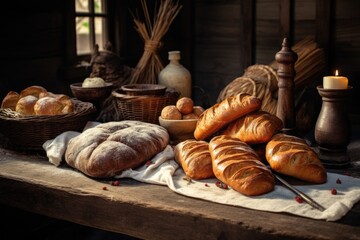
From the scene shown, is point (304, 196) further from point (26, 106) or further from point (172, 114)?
point (26, 106)

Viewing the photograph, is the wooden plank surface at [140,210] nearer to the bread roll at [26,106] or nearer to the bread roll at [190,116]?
the bread roll at [26,106]

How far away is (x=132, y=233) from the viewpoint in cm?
164

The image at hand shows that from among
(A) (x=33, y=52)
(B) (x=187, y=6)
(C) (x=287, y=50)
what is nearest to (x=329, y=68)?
(B) (x=187, y=6)

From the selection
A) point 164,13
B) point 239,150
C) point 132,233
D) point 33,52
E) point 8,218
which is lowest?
point 8,218

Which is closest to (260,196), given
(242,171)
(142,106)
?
(242,171)

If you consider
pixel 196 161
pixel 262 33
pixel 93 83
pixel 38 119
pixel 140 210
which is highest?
pixel 262 33

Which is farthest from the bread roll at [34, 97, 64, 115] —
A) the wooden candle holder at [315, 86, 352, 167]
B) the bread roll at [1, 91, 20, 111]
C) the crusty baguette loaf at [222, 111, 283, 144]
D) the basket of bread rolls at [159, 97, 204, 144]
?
the wooden candle holder at [315, 86, 352, 167]

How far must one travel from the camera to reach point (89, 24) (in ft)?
11.6

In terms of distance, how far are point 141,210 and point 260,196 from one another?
38 cm

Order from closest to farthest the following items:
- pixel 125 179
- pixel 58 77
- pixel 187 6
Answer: pixel 125 179, pixel 58 77, pixel 187 6

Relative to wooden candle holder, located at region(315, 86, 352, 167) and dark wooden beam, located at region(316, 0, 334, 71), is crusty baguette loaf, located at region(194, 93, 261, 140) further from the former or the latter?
dark wooden beam, located at region(316, 0, 334, 71)

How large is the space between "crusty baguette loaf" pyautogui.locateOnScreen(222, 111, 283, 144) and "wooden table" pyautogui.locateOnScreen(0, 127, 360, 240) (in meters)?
0.35

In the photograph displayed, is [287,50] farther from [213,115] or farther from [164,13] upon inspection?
[164,13]

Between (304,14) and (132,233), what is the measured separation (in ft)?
8.96
